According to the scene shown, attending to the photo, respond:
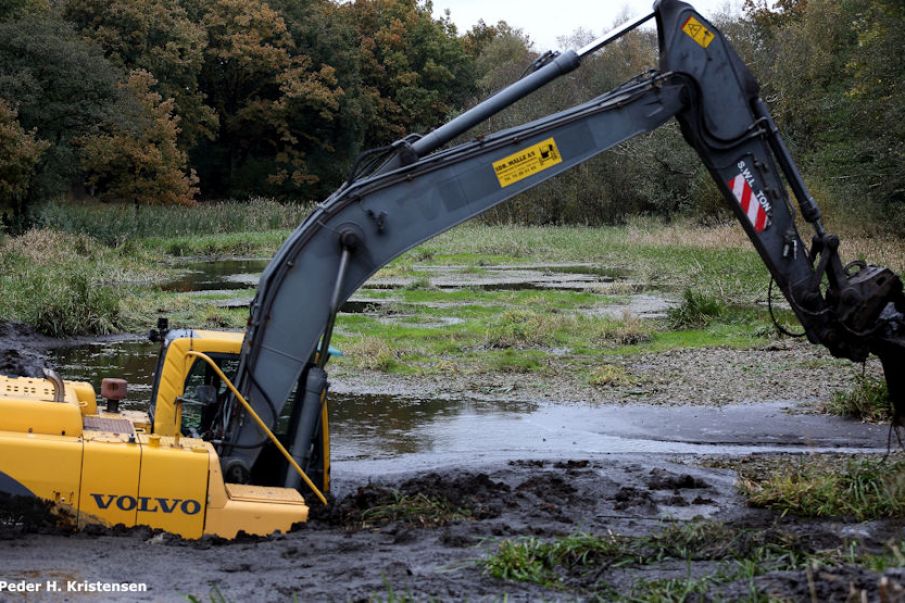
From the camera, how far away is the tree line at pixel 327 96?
3334 centimetres

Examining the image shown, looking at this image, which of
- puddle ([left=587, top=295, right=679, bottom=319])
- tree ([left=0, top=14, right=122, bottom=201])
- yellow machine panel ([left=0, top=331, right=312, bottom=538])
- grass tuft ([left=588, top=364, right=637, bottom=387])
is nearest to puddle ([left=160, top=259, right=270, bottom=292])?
tree ([left=0, top=14, right=122, bottom=201])

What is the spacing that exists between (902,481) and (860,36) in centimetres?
2187

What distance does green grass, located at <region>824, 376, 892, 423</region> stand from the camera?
12524 millimetres

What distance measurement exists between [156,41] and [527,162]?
56744 millimetres

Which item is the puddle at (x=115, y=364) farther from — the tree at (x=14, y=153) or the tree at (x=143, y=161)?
the tree at (x=143, y=161)

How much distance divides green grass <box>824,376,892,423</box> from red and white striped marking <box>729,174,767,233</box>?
14.0 ft

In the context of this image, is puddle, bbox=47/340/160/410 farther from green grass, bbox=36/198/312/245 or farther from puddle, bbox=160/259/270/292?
green grass, bbox=36/198/312/245

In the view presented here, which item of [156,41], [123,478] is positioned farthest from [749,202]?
[156,41]

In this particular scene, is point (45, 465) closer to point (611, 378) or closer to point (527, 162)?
point (527, 162)

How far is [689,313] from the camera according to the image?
1995 centimetres

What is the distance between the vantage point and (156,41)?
61250mm

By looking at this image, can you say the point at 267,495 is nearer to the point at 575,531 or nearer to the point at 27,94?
the point at 575,531

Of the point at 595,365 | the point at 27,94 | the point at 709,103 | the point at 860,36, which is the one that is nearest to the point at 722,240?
the point at 860,36

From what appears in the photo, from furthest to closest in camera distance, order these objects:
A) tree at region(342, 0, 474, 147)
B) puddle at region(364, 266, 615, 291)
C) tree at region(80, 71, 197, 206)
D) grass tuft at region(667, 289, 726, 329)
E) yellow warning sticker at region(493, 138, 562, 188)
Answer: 1. tree at region(342, 0, 474, 147)
2. tree at region(80, 71, 197, 206)
3. puddle at region(364, 266, 615, 291)
4. grass tuft at region(667, 289, 726, 329)
5. yellow warning sticker at region(493, 138, 562, 188)
